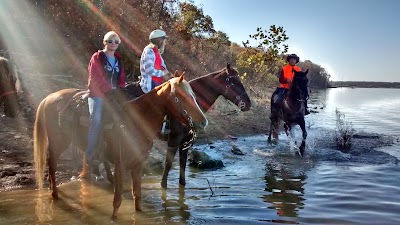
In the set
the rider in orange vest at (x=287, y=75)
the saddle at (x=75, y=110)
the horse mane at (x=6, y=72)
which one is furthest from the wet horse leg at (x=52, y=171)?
the rider in orange vest at (x=287, y=75)

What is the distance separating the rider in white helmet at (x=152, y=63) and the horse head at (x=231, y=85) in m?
1.93

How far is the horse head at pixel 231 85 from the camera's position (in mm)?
9047

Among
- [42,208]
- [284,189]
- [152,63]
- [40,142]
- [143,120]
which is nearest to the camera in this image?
[143,120]

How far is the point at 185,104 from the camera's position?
198 inches

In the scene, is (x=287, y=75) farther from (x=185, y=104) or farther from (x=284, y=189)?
(x=185, y=104)

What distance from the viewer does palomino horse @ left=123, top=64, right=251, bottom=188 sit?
779 cm

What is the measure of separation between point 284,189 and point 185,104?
4.34 meters

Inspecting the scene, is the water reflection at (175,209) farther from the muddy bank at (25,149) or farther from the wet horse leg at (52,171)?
the muddy bank at (25,149)

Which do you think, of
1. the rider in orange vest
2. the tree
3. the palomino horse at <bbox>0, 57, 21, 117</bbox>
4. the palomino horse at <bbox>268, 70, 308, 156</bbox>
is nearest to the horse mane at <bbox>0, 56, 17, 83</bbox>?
the palomino horse at <bbox>0, 57, 21, 117</bbox>

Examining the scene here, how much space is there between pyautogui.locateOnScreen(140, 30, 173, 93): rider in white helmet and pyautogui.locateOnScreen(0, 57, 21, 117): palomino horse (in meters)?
2.33

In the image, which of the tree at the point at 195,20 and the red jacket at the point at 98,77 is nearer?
the red jacket at the point at 98,77

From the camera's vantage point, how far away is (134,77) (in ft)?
56.0

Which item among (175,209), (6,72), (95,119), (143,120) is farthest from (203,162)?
(6,72)

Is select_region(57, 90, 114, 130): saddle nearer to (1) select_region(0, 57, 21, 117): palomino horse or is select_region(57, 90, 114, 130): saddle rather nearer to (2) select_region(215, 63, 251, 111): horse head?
(1) select_region(0, 57, 21, 117): palomino horse
